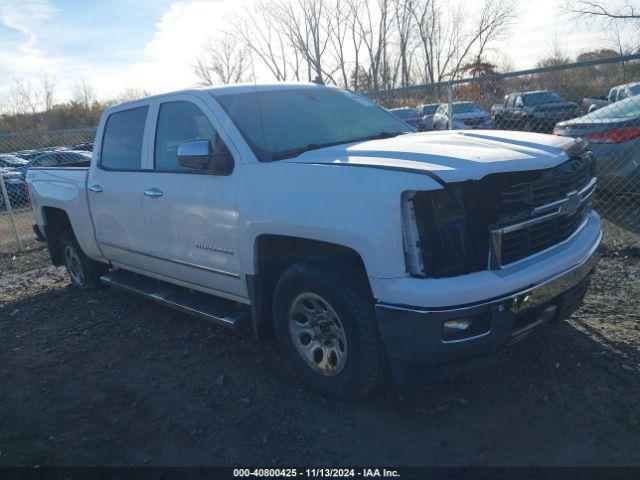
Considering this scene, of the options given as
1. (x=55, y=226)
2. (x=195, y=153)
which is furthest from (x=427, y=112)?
(x=195, y=153)

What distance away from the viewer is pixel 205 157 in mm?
3637

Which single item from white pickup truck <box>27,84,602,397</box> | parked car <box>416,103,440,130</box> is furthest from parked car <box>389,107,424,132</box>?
white pickup truck <box>27,84,602,397</box>

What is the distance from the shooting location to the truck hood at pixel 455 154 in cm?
280

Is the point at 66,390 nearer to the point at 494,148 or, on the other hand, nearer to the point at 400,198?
the point at 400,198

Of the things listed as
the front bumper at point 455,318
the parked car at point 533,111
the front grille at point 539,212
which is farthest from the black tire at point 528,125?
the front bumper at point 455,318

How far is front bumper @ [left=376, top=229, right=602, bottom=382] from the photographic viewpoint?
2688 mm

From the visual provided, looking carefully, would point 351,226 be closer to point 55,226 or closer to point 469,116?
point 55,226

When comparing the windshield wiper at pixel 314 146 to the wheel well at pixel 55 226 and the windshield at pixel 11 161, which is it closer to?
the wheel well at pixel 55 226

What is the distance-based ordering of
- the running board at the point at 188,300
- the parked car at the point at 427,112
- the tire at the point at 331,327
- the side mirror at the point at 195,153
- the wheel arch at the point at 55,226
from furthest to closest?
the parked car at the point at 427,112
the wheel arch at the point at 55,226
the running board at the point at 188,300
the side mirror at the point at 195,153
the tire at the point at 331,327

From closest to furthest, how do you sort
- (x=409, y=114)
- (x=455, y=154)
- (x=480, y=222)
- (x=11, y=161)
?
(x=480, y=222)
(x=455, y=154)
(x=409, y=114)
(x=11, y=161)

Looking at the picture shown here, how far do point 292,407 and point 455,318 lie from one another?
1.35m

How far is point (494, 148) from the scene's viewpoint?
318 cm

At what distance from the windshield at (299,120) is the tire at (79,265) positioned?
319cm

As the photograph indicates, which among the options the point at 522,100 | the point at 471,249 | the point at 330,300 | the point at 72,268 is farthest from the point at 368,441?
the point at 522,100
